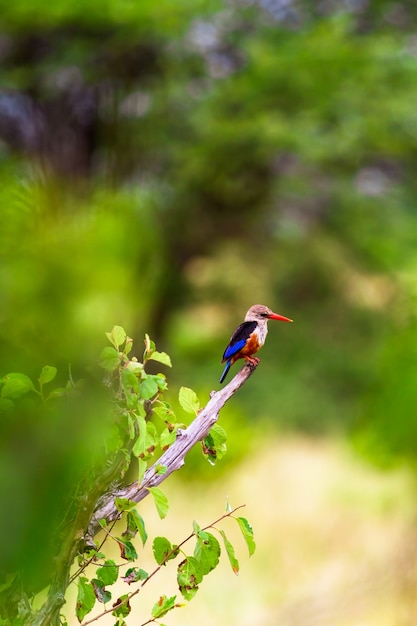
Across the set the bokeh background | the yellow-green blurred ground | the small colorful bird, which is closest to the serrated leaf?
the small colorful bird

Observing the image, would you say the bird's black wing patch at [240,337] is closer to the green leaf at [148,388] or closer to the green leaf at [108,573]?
the green leaf at [148,388]

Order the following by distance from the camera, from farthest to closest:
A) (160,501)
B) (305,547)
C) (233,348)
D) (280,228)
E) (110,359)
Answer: (280,228)
(305,547)
(233,348)
(160,501)
(110,359)

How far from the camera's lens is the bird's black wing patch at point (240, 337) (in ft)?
3.22

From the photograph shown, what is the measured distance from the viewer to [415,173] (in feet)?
27.6

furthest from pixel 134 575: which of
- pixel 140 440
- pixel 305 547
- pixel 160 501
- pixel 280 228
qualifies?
pixel 280 228

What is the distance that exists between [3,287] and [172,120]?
7958 mm

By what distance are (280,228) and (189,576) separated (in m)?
8.52

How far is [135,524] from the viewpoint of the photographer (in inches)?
40.3

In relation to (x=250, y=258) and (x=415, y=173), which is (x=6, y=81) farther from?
(x=415, y=173)

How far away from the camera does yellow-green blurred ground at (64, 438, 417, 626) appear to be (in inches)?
Result: 203

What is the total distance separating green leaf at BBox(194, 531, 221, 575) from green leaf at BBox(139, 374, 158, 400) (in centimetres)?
22

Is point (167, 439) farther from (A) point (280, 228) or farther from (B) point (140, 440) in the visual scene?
(A) point (280, 228)

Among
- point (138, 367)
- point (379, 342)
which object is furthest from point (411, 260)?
point (138, 367)

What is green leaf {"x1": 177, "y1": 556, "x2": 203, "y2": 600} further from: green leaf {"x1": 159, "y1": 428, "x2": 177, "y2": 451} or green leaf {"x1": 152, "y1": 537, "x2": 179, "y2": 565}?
green leaf {"x1": 159, "y1": 428, "x2": 177, "y2": 451}
